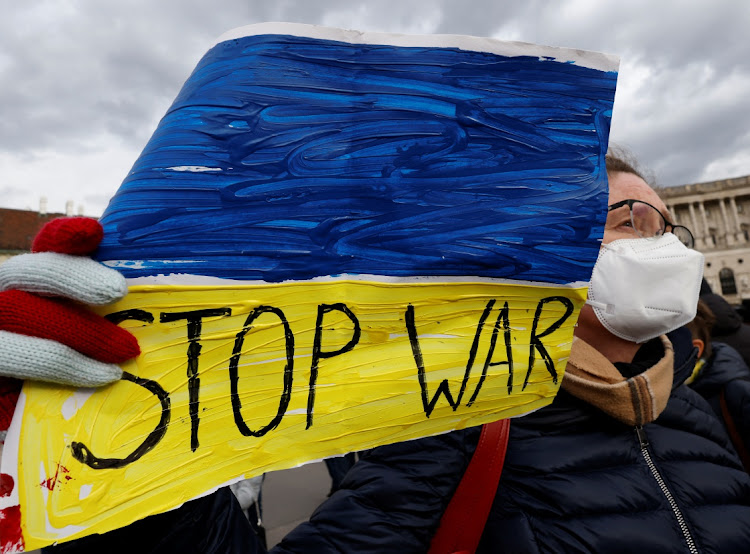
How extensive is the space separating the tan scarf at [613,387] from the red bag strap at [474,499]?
11.0 inches

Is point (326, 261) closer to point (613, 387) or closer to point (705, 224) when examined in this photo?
point (613, 387)

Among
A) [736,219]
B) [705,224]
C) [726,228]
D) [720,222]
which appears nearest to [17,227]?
[705,224]

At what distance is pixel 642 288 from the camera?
1.47m

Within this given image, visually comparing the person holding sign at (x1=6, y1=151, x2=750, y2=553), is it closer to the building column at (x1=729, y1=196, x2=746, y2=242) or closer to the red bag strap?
the red bag strap

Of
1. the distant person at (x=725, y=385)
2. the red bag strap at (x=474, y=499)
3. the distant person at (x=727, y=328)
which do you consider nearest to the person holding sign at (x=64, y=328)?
the red bag strap at (x=474, y=499)

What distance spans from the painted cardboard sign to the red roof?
3437cm

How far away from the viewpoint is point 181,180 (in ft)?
2.94

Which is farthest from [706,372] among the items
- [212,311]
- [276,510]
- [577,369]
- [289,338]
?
[276,510]

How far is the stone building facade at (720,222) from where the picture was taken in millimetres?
40188

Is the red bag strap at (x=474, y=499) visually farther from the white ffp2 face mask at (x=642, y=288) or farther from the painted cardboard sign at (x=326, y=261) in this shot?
the white ffp2 face mask at (x=642, y=288)

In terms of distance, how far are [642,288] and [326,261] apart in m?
1.05

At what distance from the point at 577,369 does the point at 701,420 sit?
528 mm

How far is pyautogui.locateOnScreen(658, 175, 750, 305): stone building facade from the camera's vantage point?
1582 inches

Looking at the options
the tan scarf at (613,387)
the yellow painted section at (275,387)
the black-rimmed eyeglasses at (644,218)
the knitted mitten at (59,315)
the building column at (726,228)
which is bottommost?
the tan scarf at (613,387)
